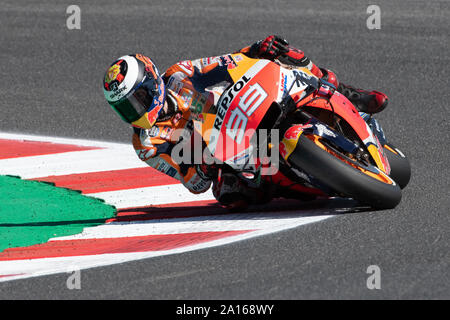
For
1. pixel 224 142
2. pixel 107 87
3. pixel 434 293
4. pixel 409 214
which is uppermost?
pixel 107 87

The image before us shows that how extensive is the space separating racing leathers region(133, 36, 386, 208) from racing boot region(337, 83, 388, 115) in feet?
1.50

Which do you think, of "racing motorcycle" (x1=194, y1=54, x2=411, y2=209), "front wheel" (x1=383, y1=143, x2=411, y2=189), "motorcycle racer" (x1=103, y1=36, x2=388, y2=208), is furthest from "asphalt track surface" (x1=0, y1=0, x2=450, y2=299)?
"motorcycle racer" (x1=103, y1=36, x2=388, y2=208)

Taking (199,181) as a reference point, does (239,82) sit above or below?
above

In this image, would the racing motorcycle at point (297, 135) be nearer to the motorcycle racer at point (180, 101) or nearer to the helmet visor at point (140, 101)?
the motorcycle racer at point (180, 101)

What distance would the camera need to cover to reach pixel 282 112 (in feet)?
22.6

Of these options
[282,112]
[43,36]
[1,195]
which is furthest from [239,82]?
[43,36]

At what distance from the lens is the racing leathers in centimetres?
729

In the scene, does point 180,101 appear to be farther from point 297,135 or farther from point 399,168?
point 399,168

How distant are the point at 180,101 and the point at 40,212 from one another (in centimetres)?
156

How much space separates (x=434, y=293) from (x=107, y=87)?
9.56ft

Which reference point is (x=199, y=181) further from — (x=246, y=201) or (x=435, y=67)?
(x=435, y=67)

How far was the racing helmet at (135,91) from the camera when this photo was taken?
6.95 meters

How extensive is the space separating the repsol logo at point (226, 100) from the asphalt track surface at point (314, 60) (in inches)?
38.2

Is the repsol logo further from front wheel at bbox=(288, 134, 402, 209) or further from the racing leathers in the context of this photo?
front wheel at bbox=(288, 134, 402, 209)
